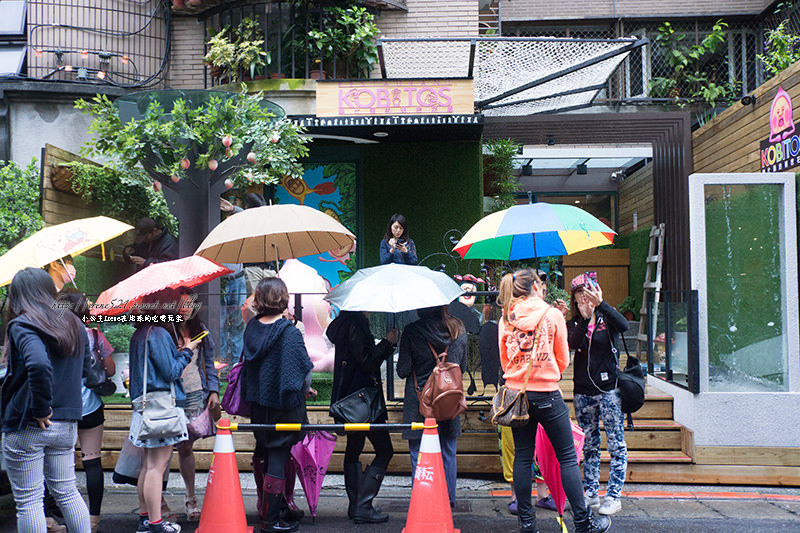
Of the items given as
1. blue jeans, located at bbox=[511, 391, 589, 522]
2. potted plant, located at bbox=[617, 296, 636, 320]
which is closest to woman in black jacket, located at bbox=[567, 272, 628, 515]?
blue jeans, located at bbox=[511, 391, 589, 522]

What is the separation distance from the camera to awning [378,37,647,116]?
8727 millimetres

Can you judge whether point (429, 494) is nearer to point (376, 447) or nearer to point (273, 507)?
point (376, 447)

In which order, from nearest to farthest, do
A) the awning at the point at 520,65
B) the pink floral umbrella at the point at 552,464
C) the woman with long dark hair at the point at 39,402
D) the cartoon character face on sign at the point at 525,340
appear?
the woman with long dark hair at the point at 39,402, the cartoon character face on sign at the point at 525,340, the pink floral umbrella at the point at 552,464, the awning at the point at 520,65

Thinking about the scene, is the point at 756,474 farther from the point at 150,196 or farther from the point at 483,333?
the point at 150,196

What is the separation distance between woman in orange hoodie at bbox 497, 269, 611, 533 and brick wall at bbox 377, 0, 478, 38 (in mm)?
7653

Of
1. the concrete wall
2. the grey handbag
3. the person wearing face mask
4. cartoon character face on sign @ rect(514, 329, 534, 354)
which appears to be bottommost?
the grey handbag

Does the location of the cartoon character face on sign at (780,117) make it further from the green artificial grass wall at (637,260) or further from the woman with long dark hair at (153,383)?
the woman with long dark hair at (153,383)

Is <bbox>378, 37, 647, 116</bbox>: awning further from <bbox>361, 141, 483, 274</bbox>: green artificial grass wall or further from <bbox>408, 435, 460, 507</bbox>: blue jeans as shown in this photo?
<bbox>408, 435, 460, 507</bbox>: blue jeans

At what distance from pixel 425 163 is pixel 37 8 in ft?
22.7

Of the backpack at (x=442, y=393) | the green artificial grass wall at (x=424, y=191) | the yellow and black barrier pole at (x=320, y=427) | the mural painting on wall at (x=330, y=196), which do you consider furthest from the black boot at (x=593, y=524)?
the mural painting on wall at (x=330, y=196)

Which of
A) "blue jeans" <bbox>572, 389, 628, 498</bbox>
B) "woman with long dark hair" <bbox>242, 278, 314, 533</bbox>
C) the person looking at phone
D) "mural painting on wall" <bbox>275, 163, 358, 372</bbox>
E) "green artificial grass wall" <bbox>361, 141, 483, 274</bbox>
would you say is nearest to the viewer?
"woman with long dark hair" <bbox>242, 278, 314, 533</bbox>

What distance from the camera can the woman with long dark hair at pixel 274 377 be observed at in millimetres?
4770

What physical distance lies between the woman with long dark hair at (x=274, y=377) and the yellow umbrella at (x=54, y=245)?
4.01 ft

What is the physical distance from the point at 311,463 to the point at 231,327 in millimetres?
2146
